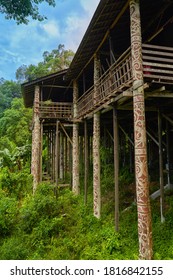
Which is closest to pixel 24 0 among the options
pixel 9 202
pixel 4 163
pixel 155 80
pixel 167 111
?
pixel 155 80

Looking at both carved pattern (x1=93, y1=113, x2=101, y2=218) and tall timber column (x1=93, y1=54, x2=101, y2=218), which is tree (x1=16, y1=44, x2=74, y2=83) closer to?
tall timber column (x1=93, y1=54, x2=101, y2=218)

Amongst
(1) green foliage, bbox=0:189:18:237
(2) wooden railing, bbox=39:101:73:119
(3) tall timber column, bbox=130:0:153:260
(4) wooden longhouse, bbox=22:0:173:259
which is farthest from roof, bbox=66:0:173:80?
(1) green foliage, bbox=0:189:18:237

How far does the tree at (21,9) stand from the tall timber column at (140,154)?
282 centimetres

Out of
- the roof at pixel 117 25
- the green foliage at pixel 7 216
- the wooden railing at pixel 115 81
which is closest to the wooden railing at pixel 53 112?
the wooden railing at pixel 115 81

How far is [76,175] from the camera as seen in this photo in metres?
13.2

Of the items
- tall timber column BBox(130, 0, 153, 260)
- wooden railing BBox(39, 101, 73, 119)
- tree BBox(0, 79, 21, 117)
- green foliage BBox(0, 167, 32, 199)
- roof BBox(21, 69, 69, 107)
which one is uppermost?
tree BBox(0, 79, 21, 117)

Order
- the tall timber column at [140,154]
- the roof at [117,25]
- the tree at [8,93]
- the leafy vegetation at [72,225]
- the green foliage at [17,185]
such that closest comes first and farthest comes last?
the tall timber column at [140,154]
the leafy vegetation at [72,225]
the roof at [117,25]
the green foliage at [17,185]
the tree at [8,93]

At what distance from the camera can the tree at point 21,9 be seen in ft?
18.9

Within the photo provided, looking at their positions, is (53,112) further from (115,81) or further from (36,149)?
(115,81)

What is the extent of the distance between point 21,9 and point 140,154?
5193 millimetres

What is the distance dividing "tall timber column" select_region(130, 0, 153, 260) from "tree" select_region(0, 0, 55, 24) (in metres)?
2.82

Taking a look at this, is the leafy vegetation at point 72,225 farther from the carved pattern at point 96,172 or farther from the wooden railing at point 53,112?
the wooden railing at point 53,112

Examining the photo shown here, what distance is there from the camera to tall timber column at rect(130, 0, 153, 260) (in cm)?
545

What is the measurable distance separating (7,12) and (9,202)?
9.05 meters
